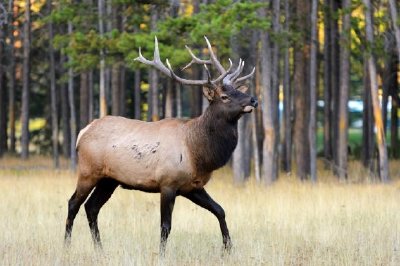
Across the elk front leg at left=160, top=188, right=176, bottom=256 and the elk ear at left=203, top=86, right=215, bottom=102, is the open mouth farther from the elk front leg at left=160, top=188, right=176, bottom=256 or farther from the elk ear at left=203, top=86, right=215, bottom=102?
the elk front leg at left=160, top=188, right=176, bottom=256

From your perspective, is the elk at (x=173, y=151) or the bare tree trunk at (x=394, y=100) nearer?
the elk at (x=173, y=151)

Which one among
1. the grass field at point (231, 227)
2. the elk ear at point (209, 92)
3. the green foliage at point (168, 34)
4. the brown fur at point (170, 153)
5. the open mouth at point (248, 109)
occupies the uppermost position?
the green foliage at point (168, 34)

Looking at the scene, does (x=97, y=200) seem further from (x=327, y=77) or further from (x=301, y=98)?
(x=327, y=77)

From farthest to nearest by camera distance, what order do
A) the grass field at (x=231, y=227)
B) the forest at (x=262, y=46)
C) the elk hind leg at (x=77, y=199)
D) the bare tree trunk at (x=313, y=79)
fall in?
the bare tree trunk at (x=313, y=79), the forest at (x=262, y=46), the elk hind leg at (x=77, y=199), the grass field at (x=231, y=227)

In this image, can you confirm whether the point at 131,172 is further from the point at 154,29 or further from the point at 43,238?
the point at 154,29

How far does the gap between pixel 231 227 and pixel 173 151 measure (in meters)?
2.31

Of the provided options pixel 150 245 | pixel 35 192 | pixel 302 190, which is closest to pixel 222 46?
pixel 302 190

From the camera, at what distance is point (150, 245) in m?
10.2

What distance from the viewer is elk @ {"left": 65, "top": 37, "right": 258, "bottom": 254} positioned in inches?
390

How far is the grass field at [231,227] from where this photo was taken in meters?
9.34

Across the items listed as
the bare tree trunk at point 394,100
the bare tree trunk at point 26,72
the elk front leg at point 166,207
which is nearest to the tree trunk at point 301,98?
the bare tree trunk at point 394,100

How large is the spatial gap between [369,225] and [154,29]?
863 centimetres

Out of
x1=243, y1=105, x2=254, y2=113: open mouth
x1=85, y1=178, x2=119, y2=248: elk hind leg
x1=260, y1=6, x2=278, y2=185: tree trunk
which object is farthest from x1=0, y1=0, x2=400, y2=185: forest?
x1=243, y1=105, x2=254, y2=113: open mouth

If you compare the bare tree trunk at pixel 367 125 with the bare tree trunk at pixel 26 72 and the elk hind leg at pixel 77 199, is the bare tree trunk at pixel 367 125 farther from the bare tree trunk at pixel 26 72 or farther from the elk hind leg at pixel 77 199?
the elk hind leg at pixel 77 199
